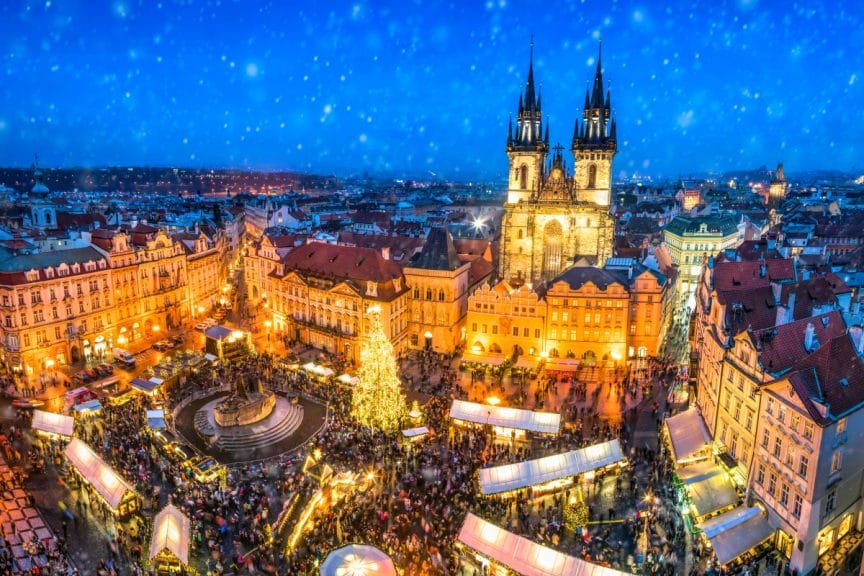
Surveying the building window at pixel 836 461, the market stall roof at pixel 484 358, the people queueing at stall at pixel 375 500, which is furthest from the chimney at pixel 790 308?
the market stall roof at pixel 484 358

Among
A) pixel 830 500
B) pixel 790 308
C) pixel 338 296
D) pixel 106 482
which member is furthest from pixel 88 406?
pixel 790 308

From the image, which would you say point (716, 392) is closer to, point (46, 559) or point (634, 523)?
point (634, 523)

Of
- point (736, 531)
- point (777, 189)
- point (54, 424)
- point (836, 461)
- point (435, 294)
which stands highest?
Answer: point (777, 189)

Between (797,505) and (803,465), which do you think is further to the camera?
(797,505)

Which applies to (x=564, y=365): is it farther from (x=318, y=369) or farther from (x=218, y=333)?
(x=218, y=333)

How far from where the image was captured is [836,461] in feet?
95.0

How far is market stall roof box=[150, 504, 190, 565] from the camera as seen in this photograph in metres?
27.5

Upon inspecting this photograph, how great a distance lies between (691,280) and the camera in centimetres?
9375

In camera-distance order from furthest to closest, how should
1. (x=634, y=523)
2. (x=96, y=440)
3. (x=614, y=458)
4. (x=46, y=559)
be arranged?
(x=96, y=440) < (x=614, y=458) < (x=634, y=523) < (x=46, y=559)

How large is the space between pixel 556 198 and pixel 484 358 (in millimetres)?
32114

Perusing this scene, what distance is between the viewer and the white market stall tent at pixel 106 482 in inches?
1268

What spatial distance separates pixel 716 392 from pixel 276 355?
42781 mm

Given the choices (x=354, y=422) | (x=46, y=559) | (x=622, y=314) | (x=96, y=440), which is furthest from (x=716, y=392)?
(x=96, y=440)

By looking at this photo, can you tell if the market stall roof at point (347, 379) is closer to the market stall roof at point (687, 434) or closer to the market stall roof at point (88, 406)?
the market stall roof at point (88, 406)
